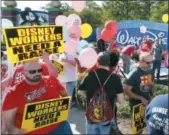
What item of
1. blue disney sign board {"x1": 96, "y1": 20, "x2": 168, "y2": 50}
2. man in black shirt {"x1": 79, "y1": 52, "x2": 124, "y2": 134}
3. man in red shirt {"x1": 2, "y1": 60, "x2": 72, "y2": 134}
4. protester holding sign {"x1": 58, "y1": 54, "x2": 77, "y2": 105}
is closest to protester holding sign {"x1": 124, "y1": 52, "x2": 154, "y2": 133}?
man in black shirt {"x1": 79, "y1": 52, "x2": 124, "y2": 134}

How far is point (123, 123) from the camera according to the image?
5617 mm

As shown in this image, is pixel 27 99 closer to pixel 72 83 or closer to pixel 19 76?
pixel 19 76

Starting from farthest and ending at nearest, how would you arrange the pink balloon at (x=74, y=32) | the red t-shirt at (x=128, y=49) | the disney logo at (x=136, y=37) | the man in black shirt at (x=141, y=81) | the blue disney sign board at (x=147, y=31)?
the blue disney sign board at (x=147, y=31)
the disney logo at (x=136, y=37)
the red t-shirt at (x=128, y=49)
the pink balloon at (x=74, y=32)
the man in black shirt at (x=141, y=81)

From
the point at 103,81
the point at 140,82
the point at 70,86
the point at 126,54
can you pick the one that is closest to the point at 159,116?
the point at 103,81

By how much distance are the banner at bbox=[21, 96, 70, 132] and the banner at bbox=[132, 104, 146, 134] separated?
3.85 ft

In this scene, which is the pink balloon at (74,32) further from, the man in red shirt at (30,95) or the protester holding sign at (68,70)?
the man in red shirt at (30,95)

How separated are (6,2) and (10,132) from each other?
19.4 m

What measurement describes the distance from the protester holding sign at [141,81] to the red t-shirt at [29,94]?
42.8 inches

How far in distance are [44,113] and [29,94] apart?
0.22 meters

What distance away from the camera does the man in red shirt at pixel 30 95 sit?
10.2 feet

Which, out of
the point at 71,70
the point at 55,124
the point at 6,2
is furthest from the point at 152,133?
the point at 6,2

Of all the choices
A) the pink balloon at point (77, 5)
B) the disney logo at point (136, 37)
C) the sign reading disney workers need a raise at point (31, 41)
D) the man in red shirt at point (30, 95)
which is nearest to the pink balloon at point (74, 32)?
the pink balloon at point (77, 5)

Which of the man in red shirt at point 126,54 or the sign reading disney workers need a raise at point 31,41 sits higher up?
the sign reading disney workers need a raise at point 31,41

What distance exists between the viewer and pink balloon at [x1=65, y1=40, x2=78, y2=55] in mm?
5074
